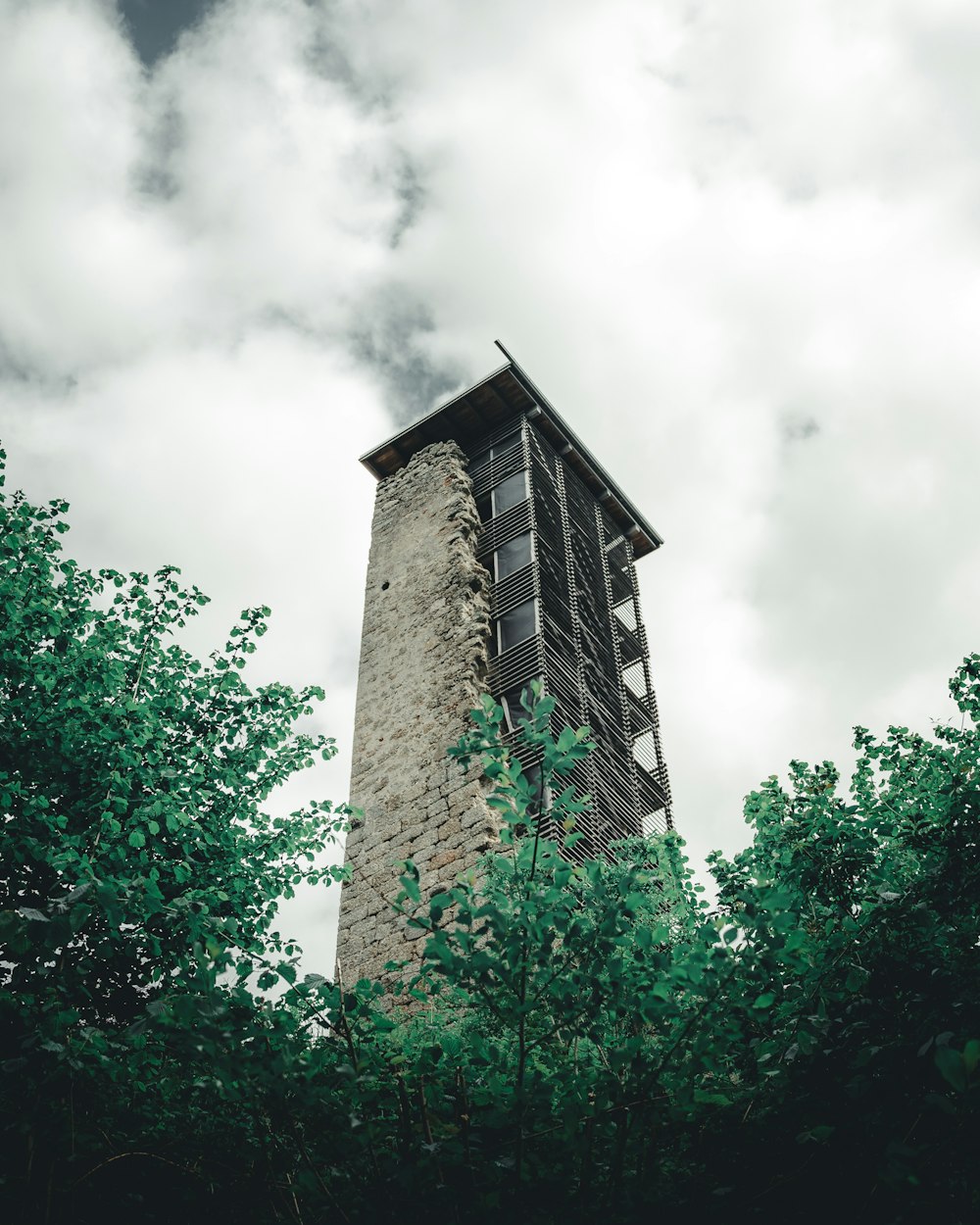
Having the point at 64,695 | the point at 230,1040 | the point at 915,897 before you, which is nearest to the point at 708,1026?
the point at 230,1040

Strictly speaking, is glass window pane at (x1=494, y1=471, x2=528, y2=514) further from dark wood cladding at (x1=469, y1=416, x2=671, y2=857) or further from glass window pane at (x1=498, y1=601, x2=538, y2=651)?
glass window pane at (x1=498, y1=601, x2=538, y2=651)

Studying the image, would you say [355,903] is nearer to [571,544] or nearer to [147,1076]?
[147,1076]

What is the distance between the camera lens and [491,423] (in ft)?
55.8

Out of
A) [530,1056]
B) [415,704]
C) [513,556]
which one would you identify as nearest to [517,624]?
[513,556]

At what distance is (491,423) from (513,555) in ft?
13.3

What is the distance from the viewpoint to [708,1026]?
3.21 m

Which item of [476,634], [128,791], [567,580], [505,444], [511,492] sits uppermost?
[505,444]

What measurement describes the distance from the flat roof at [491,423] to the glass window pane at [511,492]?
181cm

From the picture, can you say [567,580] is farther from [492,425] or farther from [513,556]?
[492,425]

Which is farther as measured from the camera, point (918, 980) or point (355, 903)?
point (355, 903)

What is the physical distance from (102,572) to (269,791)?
2496 millimetres

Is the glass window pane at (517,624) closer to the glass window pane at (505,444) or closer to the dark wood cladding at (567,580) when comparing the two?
the dark wood cladding at (567,580)

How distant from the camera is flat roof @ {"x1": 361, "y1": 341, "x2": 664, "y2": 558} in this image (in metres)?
16.6

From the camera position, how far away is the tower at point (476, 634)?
10.6 meters
